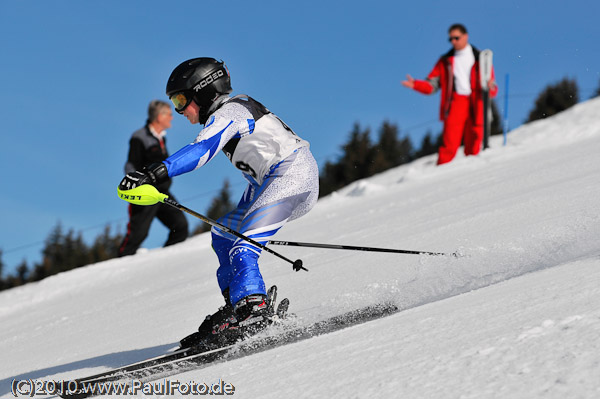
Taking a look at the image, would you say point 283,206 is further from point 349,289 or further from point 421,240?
point 421,240

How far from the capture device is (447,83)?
9.11 metres

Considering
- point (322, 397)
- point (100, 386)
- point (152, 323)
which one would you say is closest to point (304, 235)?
point (152, 323)

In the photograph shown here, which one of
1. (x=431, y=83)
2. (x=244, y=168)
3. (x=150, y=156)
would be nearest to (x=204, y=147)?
(x=244, y=168)

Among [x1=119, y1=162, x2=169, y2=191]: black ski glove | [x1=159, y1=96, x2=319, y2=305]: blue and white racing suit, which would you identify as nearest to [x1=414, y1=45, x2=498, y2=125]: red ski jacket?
[x1=159, y1=96, x2=319, y2=305]: blue and white racing suit

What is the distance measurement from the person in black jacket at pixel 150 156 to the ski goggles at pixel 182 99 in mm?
4247

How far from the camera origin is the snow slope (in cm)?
188

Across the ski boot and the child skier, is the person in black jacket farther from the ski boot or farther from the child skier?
the ski boot

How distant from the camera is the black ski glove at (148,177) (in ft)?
10.3

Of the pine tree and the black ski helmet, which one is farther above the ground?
the pine tree

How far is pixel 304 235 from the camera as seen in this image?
25.4 feet

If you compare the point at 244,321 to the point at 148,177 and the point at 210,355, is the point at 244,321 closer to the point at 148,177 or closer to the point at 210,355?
the point at 210,355

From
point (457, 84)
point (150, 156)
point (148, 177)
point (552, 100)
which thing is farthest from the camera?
point (552, 100)

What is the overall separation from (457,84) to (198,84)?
6.20 m

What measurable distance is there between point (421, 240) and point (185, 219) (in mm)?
4081
